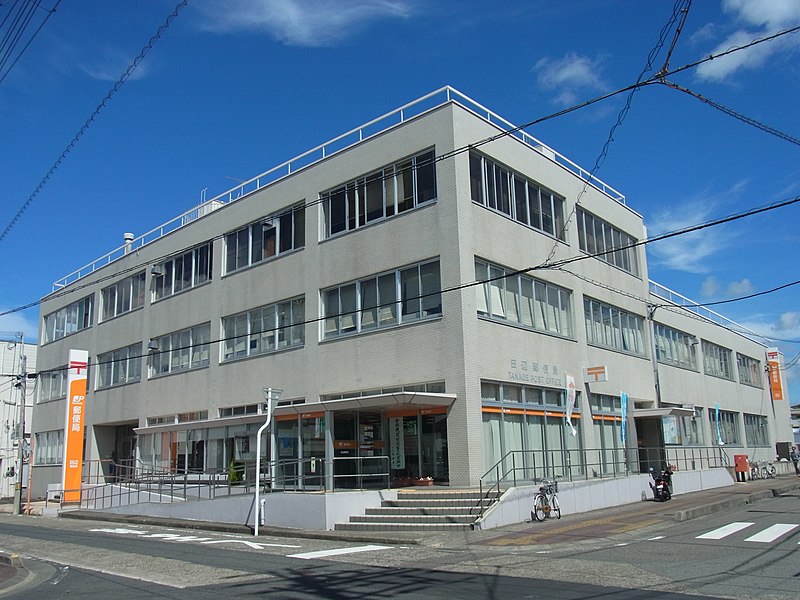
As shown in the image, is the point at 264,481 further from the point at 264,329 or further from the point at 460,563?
the point at 460,563

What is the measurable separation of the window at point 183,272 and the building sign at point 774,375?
139 ft

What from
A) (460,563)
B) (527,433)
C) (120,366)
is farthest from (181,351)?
(460,563)

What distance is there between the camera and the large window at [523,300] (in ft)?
73.5

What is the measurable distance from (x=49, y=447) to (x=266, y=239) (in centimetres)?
2299

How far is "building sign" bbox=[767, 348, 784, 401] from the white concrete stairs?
141 feet

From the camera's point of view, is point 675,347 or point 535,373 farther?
point 675,347

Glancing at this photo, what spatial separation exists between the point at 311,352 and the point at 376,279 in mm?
3697

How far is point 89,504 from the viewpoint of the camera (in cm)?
3164

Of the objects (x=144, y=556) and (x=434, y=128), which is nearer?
(x=144, y=556)

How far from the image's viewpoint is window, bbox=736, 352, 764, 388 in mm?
49053

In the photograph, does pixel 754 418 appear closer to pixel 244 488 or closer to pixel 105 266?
pixel 244 488

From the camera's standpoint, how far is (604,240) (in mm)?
31219

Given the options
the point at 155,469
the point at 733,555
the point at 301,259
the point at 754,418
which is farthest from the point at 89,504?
the point at 754,418

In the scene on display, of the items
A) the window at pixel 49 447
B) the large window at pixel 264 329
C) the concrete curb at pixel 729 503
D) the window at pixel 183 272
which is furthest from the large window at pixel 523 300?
the window at pixel 49 447
